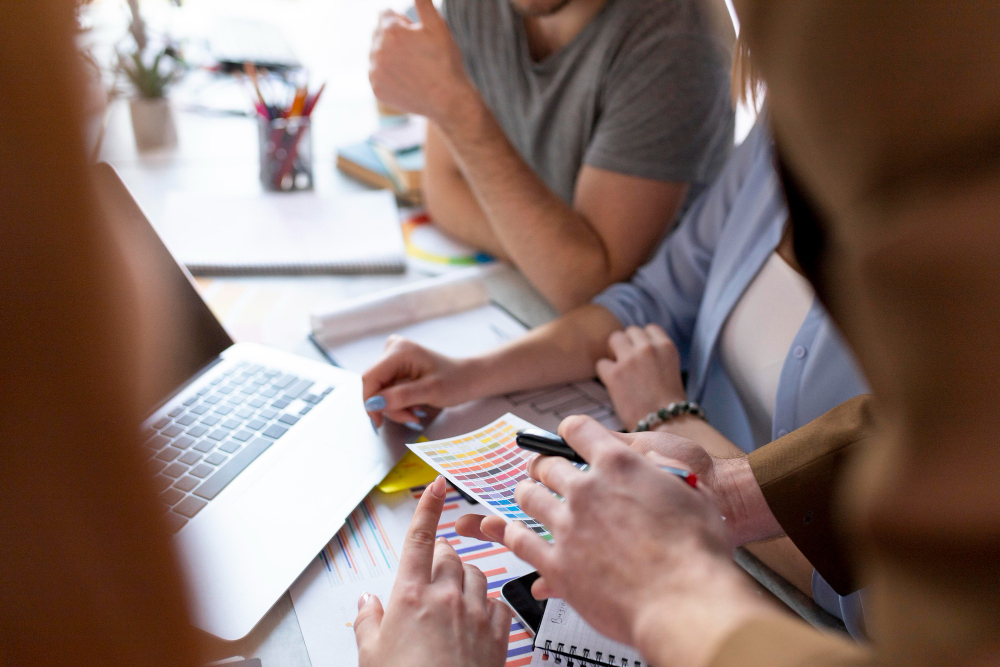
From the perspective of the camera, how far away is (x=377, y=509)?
2.53ft

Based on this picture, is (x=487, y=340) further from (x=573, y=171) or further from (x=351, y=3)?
(x=351, y=3)

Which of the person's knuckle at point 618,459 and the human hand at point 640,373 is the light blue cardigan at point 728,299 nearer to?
the human hand at point 640,373

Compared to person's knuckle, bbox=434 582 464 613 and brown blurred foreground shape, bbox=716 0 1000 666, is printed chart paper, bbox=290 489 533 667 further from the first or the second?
brown blurred foreground shape, bbox=716 0 1000 666

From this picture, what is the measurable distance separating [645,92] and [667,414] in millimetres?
606

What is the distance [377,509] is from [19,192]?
649 millimetres

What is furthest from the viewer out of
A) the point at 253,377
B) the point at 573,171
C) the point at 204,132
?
the point at 204,132

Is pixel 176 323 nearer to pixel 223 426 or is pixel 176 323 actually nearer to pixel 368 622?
pixel 223 426

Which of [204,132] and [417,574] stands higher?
[204,132]

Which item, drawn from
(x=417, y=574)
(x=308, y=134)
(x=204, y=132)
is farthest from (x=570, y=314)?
(x=204, y=132)

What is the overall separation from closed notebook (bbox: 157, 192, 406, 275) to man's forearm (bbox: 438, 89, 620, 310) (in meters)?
0.22

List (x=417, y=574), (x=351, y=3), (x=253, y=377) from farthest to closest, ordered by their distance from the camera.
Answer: (x=351, y=3) → (x=253, y=377) → (x=417, y=574)

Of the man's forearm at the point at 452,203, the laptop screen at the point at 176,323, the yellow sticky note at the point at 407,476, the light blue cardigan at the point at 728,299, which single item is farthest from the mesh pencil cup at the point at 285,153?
the yellow sticky note at the point at 407,476

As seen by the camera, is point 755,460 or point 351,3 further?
point 351,3

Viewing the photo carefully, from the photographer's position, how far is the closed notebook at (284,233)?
49.3 inches
